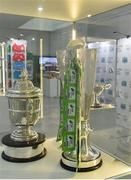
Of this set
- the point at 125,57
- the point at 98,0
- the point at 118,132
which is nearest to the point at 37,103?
the point at 98,0

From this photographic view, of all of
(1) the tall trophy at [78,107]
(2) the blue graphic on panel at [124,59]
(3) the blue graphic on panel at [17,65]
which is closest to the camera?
(1) the tall trophy at [78,107]

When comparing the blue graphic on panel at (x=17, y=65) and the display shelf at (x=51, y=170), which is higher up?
the blue graphic on panel at (x=17, y=65)

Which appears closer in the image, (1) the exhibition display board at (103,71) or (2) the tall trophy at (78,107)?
(2) the tall trophy at (78,107)

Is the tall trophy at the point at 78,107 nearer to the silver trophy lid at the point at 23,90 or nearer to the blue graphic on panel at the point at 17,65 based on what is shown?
the silver trophy lid at the point at 23,90

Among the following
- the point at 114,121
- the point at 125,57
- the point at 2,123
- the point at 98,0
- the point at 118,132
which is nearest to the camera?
the point at 98,0

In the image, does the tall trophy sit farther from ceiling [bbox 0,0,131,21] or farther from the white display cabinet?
the white display cabinet

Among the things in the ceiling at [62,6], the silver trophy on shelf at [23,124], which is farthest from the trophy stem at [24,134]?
the ceiling at [62,6]

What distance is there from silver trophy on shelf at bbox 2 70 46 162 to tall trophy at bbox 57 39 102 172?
0.16 meters

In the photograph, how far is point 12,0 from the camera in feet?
3.41

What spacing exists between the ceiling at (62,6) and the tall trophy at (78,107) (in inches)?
10.9

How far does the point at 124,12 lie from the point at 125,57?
96.8 inches

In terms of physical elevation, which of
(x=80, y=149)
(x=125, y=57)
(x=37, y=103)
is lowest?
(x=80, y=149)

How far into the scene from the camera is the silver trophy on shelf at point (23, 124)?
1.00 metres

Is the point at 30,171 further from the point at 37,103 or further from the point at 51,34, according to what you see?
the point at 51,34
